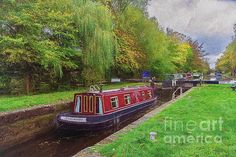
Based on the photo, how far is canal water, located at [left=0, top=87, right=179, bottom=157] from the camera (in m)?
11.2

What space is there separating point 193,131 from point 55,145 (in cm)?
592

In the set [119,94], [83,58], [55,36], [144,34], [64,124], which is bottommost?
[64,124]

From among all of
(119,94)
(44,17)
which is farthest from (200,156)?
(44,17)

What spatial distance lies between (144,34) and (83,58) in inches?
620

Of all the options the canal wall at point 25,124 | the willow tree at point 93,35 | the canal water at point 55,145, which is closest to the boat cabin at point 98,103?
the canal water at point 55,145

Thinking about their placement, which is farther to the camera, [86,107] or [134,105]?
[134,105]

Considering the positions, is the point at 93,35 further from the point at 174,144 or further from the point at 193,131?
the point at 174,144

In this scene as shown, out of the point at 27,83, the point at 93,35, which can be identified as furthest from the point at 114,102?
the point at 93,35

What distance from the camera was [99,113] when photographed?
1436 centimetres

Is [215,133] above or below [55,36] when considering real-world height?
below

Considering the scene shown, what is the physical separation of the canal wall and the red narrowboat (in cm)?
116

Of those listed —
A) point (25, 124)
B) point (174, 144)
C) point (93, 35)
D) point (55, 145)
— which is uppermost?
point (93, 35)

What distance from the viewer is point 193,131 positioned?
28.4 feet

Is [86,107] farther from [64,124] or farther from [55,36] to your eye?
[55,36]
